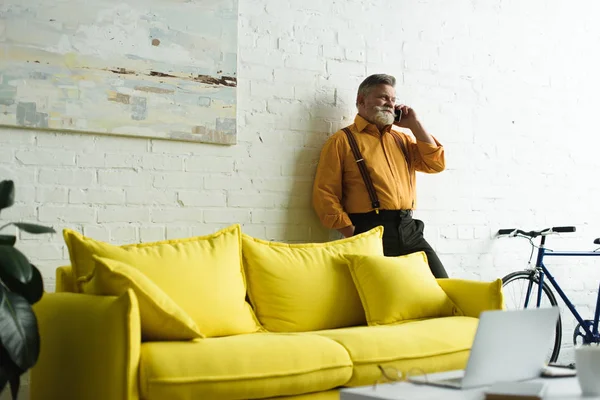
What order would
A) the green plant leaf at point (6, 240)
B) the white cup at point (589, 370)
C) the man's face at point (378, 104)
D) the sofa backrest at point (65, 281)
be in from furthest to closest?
the man's face at point (378, 104) → the sofa backrest at point (65, 281) → the green plant leaf at point (6, 240) → the white cup at point (589, 370)

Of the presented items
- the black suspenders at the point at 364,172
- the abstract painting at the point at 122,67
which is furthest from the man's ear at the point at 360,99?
the abstract painting at the point at 122,67

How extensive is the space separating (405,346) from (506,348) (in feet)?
3.43

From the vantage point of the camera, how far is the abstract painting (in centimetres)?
349

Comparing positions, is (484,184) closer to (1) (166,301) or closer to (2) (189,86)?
(2) (189,86)

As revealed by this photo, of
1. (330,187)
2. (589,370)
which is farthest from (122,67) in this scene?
(589,370)

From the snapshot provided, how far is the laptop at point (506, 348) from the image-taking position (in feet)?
6.73

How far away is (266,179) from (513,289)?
2006 mm

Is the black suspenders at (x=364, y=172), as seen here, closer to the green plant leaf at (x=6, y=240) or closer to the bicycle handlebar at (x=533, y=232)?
the bicycle handlebar at (x=533, y=232)

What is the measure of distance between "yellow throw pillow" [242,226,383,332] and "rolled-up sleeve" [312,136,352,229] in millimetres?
467

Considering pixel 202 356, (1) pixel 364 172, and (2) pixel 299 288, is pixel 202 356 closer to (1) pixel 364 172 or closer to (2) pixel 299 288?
(2) pixel 299 288

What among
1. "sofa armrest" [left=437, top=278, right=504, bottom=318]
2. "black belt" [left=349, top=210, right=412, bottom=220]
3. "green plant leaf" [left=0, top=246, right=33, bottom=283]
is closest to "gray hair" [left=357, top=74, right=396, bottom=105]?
"black belt" [left=349, top=210, right=412, bottom=220]

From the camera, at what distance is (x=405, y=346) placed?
313 cm

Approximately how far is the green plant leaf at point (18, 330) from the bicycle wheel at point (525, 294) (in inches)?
129

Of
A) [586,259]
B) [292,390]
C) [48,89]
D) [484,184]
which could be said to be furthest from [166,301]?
[586,259]
